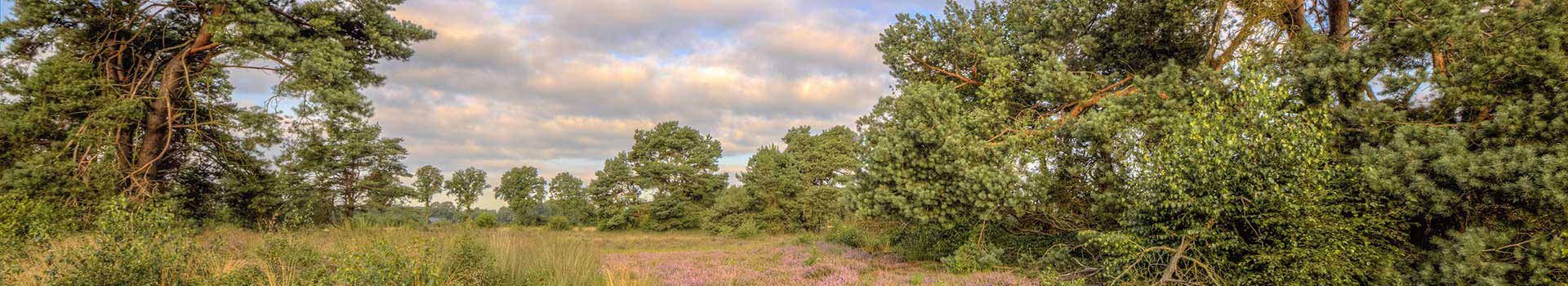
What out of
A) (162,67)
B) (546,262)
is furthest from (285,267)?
(162,67)

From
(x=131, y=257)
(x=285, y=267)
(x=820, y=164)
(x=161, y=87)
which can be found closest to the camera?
(x=131, y=257)

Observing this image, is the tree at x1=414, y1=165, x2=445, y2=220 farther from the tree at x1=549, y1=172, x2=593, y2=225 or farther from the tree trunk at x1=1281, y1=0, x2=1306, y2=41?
the tree trunk at x1=1281, y1=0, x2=1306, y2=41

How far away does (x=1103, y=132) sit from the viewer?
884cm

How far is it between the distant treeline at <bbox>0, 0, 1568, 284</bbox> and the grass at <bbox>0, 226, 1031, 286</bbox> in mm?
784

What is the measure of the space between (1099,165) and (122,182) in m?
19.7

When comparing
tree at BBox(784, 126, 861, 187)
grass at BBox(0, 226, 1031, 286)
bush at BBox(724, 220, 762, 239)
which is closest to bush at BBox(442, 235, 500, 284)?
grass at BBox(0, 226, 1031, 286)

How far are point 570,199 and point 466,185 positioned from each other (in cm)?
1532

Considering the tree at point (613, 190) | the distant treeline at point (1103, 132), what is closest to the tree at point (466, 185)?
the tree at point (613, 190)

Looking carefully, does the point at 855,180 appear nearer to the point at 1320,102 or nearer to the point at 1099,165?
the point at 1099,165

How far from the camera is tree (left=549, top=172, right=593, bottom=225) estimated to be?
5228 cm

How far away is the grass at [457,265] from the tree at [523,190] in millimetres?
53463

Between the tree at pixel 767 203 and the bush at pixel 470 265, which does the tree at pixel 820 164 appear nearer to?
the tree at pixel 767 203

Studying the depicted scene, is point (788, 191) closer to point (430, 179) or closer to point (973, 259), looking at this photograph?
point (973, 259)

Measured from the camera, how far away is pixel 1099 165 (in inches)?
374
